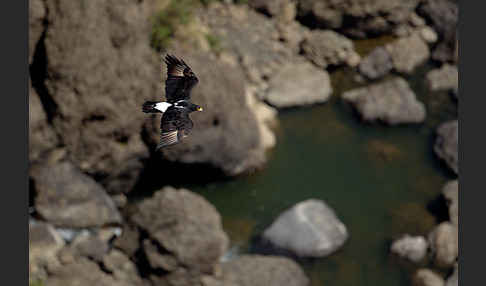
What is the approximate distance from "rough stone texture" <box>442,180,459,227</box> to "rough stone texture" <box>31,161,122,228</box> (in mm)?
7964

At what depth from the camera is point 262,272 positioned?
45.3 feet

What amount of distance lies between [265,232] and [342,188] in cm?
280

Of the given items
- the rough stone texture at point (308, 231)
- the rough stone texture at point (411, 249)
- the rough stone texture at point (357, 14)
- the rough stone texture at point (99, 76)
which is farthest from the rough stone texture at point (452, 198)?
the rough stone texture at point (99, 76)

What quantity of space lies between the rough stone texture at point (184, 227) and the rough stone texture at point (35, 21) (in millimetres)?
4498

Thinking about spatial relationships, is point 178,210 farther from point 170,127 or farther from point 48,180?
point 170,127

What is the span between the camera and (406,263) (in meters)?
15.4

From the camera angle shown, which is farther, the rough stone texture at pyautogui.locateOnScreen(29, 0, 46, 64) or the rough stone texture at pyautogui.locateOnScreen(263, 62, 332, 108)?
the rough stone texture at pyautogui.locateOnScreen(263, 62, 332, 108)

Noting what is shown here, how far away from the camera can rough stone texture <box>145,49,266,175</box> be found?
51.8ft

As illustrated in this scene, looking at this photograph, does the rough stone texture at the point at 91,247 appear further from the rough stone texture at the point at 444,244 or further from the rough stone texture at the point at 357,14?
the rough stone texture at the point at 357,14

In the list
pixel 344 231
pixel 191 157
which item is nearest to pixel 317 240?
pixel 344 231

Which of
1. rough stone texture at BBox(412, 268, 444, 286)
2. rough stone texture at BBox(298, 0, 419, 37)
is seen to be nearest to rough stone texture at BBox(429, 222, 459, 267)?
rough stone texture at BBox(412, 268, 444, 286)

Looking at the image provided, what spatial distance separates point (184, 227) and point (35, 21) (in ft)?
18.6

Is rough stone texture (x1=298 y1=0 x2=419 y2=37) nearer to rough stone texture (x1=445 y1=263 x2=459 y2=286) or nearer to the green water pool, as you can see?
the green water pool

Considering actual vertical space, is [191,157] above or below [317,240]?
above
